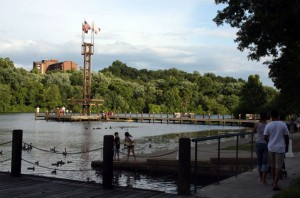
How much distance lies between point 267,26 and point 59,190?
21.8ft

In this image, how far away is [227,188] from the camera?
30.9ft

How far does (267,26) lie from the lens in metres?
11.0

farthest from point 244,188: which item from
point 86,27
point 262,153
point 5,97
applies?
point 5,97

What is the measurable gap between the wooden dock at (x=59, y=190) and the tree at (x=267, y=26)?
523 cm

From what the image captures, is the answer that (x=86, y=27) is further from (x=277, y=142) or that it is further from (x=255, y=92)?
(x=277, y=142)

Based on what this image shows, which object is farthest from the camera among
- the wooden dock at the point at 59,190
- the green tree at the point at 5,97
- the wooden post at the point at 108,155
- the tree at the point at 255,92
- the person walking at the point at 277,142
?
the green tree at the point at 5,97

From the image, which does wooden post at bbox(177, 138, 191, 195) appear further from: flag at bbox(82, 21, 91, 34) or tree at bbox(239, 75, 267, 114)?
flag at bbox(82, 21, 91, 34)

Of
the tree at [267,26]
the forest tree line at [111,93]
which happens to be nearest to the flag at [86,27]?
the forest tree line at [111,93]

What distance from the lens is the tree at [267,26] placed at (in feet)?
34.4

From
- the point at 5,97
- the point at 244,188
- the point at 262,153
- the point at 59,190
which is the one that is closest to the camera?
the point at 59,190

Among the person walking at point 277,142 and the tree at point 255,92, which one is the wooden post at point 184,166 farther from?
the tree at point 255,92

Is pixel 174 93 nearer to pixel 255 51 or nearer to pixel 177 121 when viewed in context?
pixel 177 121

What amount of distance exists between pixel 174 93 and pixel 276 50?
105607 mm

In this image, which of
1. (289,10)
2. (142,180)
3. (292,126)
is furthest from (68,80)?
(289,10)
